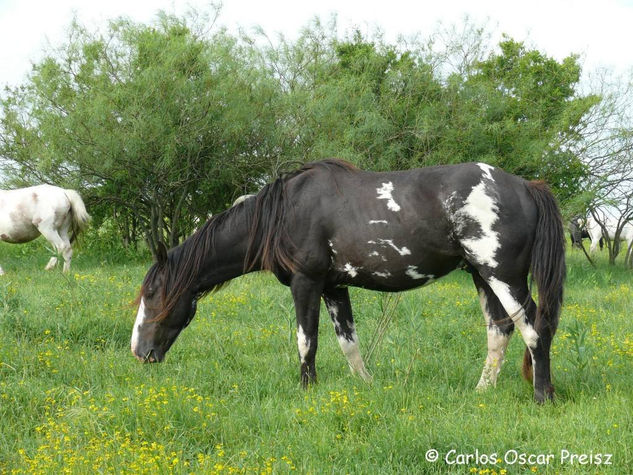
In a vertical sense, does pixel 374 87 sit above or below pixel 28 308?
above

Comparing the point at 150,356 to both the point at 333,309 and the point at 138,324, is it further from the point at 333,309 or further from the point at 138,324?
the point at 333,309

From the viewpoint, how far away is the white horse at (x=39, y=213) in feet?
37.9

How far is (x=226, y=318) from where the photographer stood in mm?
7574

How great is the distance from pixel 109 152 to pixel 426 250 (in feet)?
30.8

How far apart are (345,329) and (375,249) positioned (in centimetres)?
81

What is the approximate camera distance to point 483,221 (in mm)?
4582

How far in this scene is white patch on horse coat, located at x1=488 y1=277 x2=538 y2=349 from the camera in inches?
179

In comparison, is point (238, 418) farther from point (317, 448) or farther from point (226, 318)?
point (226, 318)

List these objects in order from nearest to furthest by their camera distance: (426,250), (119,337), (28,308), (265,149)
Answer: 1. (426,250)
2. (119,337)
3. (28,308)
4. (265,149)

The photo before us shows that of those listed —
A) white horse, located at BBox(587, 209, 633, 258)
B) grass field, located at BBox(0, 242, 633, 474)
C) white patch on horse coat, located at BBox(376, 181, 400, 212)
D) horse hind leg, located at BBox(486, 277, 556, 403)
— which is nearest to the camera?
grass field, located at BBox(0, 242, 633, 474)

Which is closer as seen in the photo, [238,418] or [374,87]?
[238,418]

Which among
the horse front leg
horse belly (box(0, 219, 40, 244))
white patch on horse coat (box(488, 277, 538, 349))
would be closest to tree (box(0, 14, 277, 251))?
horse belly (box(0, 219, 40, 244))

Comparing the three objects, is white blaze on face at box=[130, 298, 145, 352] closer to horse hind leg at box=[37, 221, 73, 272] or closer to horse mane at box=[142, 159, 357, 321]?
horse mane at box=[142, 159, 357, 321]

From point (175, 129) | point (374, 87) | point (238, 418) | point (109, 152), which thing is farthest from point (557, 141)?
point (238, 418)
